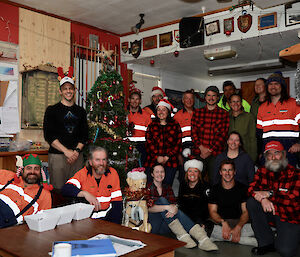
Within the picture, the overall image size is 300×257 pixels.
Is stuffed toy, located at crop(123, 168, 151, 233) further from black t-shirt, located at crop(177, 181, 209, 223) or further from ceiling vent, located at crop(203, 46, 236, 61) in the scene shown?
ceiling vent, located at crop(203, 46, 236, 61)

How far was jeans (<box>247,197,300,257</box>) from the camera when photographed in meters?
2.95

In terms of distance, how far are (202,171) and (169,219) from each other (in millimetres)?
922

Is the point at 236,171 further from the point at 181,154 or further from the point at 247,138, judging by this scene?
the point at 181,154

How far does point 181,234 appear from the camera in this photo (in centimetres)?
329

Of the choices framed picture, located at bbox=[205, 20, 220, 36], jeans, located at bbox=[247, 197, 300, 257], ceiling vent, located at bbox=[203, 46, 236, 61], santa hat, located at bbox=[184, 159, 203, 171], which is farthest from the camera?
ceiling vent, located at bbox=[203, 46, 236, 61]

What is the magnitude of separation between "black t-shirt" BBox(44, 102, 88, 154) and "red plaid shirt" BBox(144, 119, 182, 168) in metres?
0.94

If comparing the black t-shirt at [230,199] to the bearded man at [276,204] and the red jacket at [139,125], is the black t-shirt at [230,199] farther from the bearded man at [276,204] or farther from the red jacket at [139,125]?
the red jacket at [139,125]

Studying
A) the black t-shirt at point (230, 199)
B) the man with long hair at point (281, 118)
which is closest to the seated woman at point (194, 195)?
the black t-shirt at point (230, 199)

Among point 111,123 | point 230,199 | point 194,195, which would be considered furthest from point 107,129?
point 230,199

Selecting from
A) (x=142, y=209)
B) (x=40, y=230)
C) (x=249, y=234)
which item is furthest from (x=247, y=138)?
(x=40, y=230)

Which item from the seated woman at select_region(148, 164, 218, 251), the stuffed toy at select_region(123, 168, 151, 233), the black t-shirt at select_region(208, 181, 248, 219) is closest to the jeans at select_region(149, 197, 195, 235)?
the seated woman at select_region(148, 164, 218, 251)

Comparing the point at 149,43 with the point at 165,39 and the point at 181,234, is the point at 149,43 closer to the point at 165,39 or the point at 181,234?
the point at 165,39

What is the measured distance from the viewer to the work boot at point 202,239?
3.14 m

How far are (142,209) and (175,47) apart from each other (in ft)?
11.2
